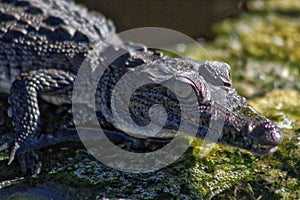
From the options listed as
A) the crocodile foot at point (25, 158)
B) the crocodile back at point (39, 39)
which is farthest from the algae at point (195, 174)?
the crocodile back at point (39, 39)

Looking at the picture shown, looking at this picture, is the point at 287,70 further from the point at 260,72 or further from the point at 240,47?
the point at 240,47

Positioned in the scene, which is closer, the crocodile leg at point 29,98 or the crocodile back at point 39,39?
the crocodile leg at point 29,98

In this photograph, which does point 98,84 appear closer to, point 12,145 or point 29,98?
point 29,98

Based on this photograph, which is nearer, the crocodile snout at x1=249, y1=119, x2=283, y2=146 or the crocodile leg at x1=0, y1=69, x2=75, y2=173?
the crocodile snout at x1=249, y1=119, x2=283, y2=146

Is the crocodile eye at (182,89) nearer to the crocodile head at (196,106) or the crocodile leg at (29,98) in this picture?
the crocodile head at (196,106)

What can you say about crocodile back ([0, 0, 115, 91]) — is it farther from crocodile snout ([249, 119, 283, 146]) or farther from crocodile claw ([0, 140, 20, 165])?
crocodile snout ([249, 119, 283, 146])

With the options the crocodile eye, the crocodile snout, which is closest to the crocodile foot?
the crocodile eye

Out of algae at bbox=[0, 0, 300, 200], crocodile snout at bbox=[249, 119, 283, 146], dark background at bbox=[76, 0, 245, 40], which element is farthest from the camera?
dark background at bbox=[76, 0, 245, 40]
